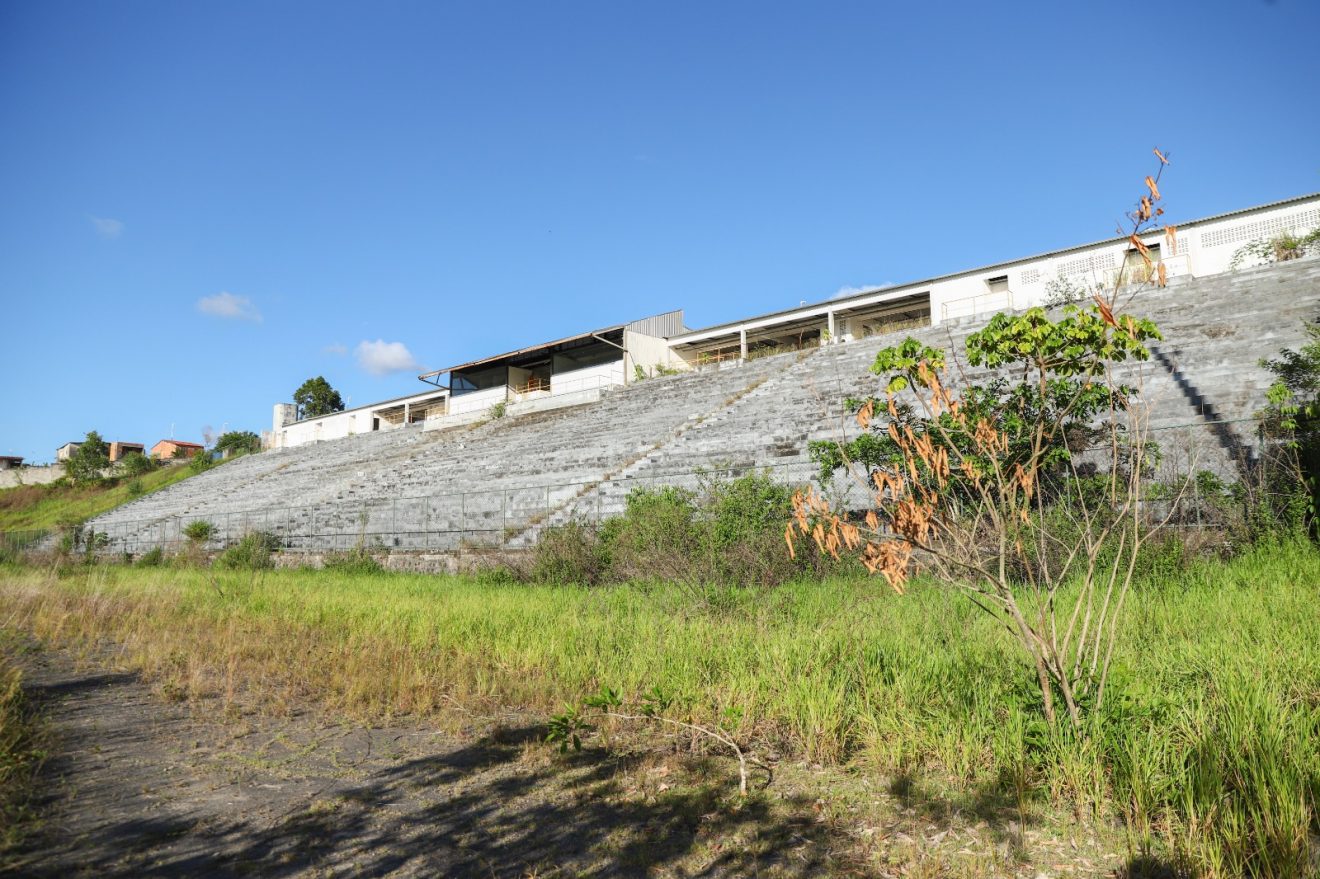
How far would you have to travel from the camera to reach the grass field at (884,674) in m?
3.27

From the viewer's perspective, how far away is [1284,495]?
9.09 metres

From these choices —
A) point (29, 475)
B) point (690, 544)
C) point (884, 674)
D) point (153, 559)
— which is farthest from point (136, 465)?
point (884, 674)

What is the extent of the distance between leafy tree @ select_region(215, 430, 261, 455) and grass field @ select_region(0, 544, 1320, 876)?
1785 inches

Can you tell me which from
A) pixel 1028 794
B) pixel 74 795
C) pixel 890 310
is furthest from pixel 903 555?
pixel 890 310

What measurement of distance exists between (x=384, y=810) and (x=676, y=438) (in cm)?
1797

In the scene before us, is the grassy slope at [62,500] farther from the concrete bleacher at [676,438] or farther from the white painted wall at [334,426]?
the concrete bleacher at [676,438]

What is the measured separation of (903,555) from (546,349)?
34.4 metres

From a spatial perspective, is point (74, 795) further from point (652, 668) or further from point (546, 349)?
point (546, 349)

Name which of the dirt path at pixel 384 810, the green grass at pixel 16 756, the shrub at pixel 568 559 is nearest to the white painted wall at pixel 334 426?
the shrub at pixel 568 559

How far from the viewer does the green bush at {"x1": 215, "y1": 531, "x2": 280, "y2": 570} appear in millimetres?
17953

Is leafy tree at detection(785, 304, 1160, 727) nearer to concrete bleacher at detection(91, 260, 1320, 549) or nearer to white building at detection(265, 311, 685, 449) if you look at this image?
concrete bleacher at detection(91, 260, 1320, 549)

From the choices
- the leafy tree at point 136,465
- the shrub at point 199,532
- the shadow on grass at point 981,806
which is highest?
the leafy tree at point 136,465

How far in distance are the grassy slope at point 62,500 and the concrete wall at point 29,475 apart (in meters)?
2.38

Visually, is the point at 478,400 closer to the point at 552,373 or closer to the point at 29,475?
the point at 552,373
